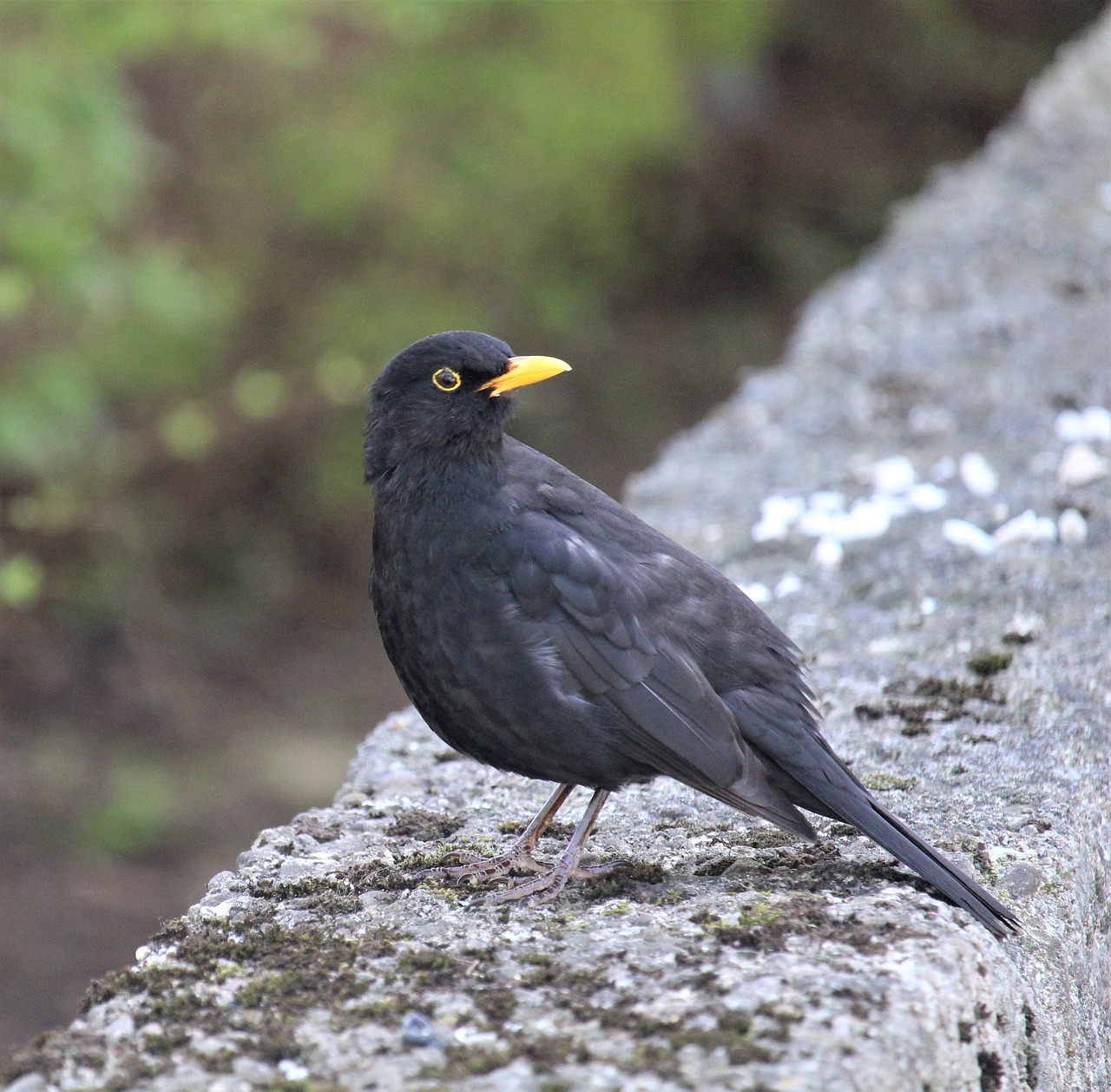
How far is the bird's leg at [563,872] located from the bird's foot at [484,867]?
0.16 feet

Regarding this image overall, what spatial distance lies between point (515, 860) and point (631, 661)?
449 mm

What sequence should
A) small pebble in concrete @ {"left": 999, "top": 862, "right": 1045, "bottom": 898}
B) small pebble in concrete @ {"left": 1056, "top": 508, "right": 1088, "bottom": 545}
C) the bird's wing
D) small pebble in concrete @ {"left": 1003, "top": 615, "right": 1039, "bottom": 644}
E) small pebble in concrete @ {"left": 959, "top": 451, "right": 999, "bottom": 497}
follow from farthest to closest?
small pebble in concrete @ {"left": 959, "top": 451, "right": 999, "bottom": 497} < small pebble in concrete @ {"left": 1056, "top": 508, "right": 1088, "bottom": 545} < small pebble in concrete @ {"left": 1003, "top": 615, "right": 1039, "bottom": 644} < the bird's wing < small pebble in concrete @ {"left": 999, "top": 862, "right": 1045, "bottom": 898}

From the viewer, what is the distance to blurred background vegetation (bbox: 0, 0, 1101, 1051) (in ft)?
22.2

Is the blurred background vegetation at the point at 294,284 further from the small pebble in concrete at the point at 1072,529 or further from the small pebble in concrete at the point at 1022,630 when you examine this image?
the small pebble in concrete at the point at 1072,529

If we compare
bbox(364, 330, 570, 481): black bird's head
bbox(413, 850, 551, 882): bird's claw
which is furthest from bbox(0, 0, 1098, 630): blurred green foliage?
bbox(413, 850, 551, 882): bird's claw

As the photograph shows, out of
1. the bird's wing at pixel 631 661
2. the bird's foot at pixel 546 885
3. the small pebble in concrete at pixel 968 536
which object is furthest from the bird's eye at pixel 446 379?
the small pebble in concrete at pixel 968 536

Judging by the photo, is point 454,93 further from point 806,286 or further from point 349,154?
point 806,286

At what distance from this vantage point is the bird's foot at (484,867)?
9.24ft

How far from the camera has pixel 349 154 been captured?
958 centimetres

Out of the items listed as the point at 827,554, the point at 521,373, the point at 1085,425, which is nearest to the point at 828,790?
the point at 521,373

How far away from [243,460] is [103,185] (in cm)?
369

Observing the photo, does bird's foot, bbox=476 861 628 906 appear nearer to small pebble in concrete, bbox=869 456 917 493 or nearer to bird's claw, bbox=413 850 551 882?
bird's claw, bbox=413 850 551 882

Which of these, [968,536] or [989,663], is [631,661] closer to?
[989,663]

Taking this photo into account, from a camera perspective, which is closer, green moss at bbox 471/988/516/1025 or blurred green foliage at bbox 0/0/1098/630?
green moss at bbox 471/988/516/1025
